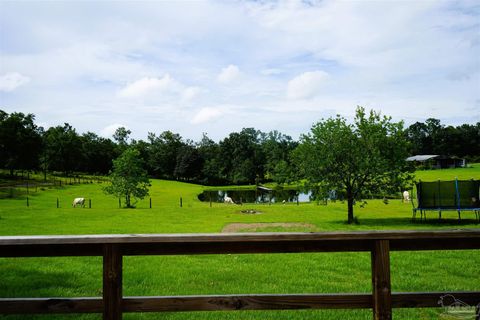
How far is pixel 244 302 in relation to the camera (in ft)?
11.5

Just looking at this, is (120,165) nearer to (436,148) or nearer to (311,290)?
(311,290)

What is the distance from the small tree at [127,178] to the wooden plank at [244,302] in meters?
36.1

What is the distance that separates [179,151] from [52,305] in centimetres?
11046

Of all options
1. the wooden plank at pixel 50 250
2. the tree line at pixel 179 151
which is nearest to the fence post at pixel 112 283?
the wooden plank at pixel 50 250

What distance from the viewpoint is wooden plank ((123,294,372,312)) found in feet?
11.4

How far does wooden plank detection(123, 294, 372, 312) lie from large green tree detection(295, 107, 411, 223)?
18700 mm

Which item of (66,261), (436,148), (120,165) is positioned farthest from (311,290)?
(436,148)

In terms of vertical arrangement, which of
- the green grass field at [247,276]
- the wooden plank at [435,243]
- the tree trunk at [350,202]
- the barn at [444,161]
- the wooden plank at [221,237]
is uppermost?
the barn at [444,161]

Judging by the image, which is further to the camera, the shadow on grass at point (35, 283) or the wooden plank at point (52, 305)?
the shadow on grass at point (35, 283)

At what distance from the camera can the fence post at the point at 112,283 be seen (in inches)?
134

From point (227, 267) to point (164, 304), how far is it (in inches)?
263

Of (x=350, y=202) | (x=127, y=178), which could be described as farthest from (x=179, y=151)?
(x=350, y=202)

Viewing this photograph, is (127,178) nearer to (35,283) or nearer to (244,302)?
(35,283)

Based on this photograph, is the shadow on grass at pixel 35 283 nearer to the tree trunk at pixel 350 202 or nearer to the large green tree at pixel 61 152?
the tree trunk at pixel 350 202
